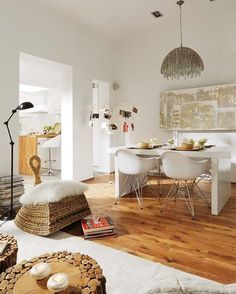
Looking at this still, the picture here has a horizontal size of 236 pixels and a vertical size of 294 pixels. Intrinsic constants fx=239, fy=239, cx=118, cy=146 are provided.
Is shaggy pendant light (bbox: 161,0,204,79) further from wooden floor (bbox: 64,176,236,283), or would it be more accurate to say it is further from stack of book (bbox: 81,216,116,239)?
stack of book (bbox: 81,216,116,239)

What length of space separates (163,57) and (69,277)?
494 cm

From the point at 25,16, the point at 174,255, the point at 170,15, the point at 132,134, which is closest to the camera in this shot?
the point at 174,255

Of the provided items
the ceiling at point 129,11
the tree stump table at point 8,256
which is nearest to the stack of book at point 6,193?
the tree stump table at point 8,256

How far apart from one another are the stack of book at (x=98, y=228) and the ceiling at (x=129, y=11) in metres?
3.46

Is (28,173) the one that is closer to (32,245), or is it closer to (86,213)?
(86,213)

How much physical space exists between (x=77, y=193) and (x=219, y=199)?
174 cm

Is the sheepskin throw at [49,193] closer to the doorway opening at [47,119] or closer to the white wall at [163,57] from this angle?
the doorway opening at [47,119]

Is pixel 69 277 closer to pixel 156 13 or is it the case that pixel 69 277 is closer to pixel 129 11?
pixel 129 11

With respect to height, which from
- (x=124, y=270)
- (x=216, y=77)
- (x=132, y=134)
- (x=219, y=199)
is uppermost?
(x=216, y=77)

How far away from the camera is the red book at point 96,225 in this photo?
2.35 metres

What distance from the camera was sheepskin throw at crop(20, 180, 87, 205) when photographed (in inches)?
93.4

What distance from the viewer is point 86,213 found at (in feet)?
9.04

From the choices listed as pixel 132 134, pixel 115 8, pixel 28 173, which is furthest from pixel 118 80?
pixel 28 173

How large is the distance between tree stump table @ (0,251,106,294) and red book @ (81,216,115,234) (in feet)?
3.61
